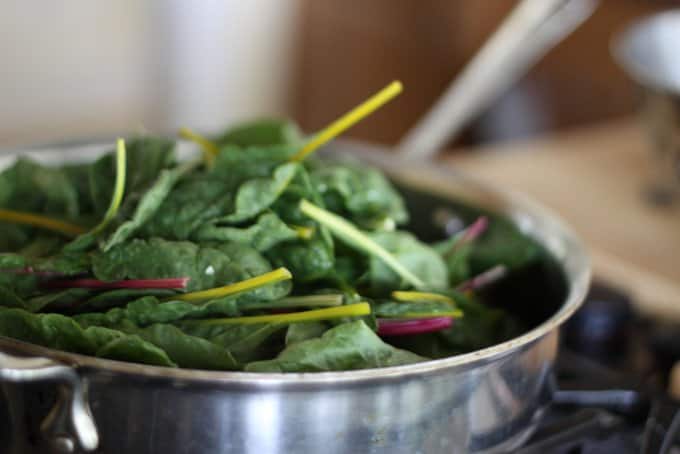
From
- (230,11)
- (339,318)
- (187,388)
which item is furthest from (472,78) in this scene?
(230,11)

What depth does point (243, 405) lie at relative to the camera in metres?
0.44

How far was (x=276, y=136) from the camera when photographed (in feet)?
2.36

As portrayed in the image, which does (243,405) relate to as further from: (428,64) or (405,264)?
(428,64)

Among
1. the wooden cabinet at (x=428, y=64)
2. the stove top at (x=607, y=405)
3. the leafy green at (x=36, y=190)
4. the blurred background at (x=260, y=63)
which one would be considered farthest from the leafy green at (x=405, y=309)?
the blurred background at (x=260, y=63)

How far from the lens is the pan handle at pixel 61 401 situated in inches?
16.3

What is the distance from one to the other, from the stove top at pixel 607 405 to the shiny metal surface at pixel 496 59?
0.29 meters

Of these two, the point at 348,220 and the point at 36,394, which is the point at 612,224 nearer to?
the point at 348,220

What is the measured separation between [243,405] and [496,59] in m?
0.63

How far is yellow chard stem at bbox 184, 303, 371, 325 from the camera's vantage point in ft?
1.67

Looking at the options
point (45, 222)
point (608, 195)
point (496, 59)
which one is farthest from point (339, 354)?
point (608, 195)

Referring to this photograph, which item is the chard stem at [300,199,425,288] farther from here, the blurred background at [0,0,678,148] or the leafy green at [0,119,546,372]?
the blurred background at [0,0,678,148]

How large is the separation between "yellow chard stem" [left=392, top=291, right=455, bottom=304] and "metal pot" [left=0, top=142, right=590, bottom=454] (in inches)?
3.4

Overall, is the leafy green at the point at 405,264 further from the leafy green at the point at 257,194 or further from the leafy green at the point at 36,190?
the leafy green at the point at 36,190

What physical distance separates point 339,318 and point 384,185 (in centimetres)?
17
